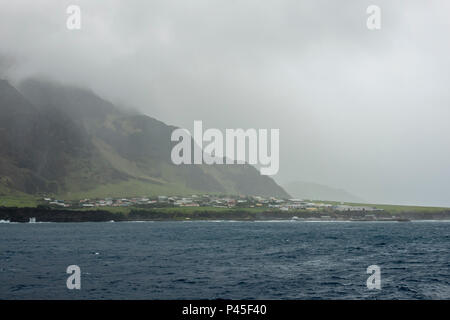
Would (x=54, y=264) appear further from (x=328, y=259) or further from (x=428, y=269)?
(x=428, y=269)

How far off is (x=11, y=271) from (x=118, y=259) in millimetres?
20700

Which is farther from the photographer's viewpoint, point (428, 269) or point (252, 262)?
point (252, 262)

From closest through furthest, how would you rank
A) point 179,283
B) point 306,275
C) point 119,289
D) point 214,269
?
1. point 119,289
2. point 179,283
3. point 306,275
4. point 214,269

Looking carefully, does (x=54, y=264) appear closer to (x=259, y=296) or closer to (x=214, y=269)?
(x=214, y=269)

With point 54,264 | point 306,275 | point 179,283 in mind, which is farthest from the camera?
point 54,264

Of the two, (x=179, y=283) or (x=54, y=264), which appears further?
(x=54, y=264)

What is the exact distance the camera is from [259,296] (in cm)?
4762

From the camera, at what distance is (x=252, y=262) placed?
76625mm
